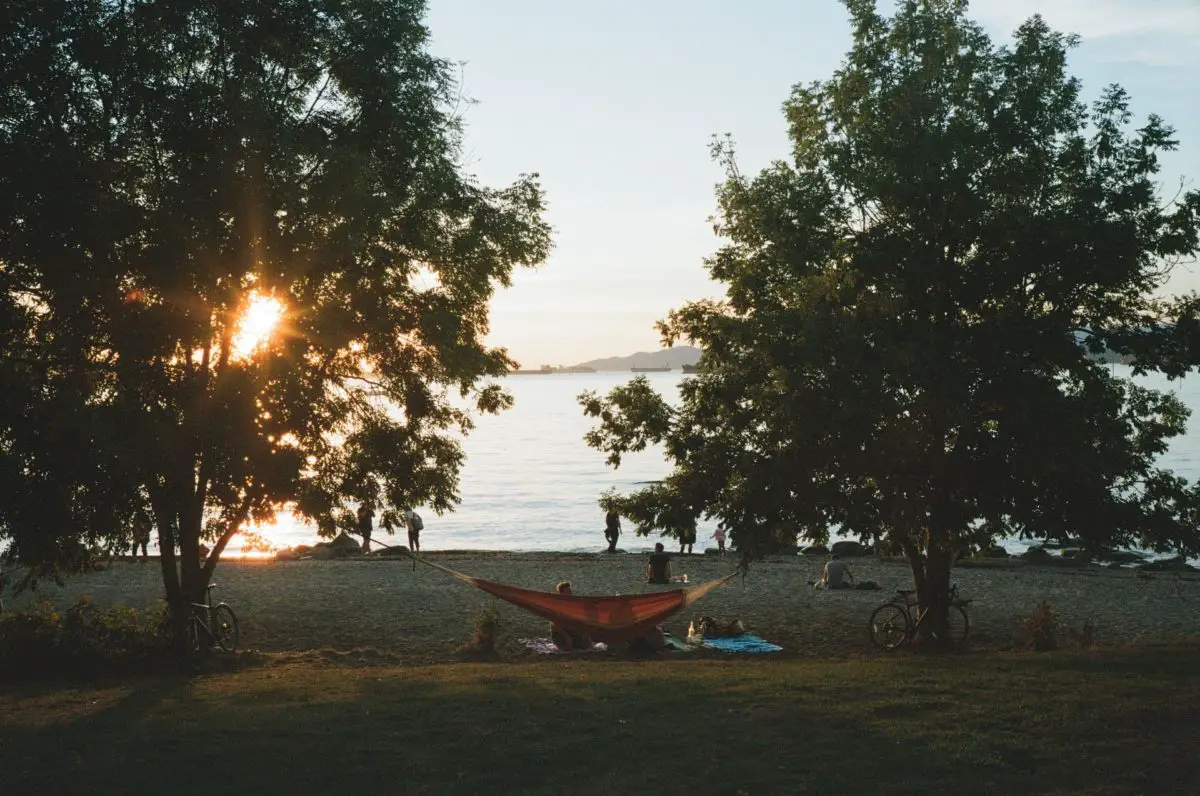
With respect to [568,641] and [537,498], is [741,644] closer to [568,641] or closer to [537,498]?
[568,641]

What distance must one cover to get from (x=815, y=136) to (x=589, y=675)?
8541 millimetres

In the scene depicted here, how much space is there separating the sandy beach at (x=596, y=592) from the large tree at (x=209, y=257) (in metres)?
5.03

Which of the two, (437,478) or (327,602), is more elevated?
(437,478)

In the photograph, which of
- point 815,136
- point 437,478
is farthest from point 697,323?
point 437,478

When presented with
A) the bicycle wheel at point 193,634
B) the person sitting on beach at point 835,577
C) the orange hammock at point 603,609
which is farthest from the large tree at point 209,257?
the person sitting on beach at point 835,577

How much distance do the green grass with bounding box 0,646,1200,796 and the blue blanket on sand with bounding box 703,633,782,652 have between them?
512 centimetres

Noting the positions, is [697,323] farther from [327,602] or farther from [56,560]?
[327,602]

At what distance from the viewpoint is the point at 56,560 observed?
1516 cm

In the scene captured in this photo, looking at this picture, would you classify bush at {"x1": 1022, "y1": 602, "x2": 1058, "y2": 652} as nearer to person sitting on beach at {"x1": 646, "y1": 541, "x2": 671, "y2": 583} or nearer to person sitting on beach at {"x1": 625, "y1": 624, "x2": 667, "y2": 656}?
person sitting on beach at {"x1": 625, "y1": 624, "x2": 667, "y2": 656}

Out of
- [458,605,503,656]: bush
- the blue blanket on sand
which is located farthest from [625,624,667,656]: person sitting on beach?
[458,605,503,656]: bush

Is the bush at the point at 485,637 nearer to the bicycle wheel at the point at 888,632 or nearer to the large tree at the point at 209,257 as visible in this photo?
the large tree at the point at 209,257

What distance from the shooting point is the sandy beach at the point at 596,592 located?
2102cm

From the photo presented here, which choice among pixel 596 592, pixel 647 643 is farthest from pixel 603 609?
pixel 596 592

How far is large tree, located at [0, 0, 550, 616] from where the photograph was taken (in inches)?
539
